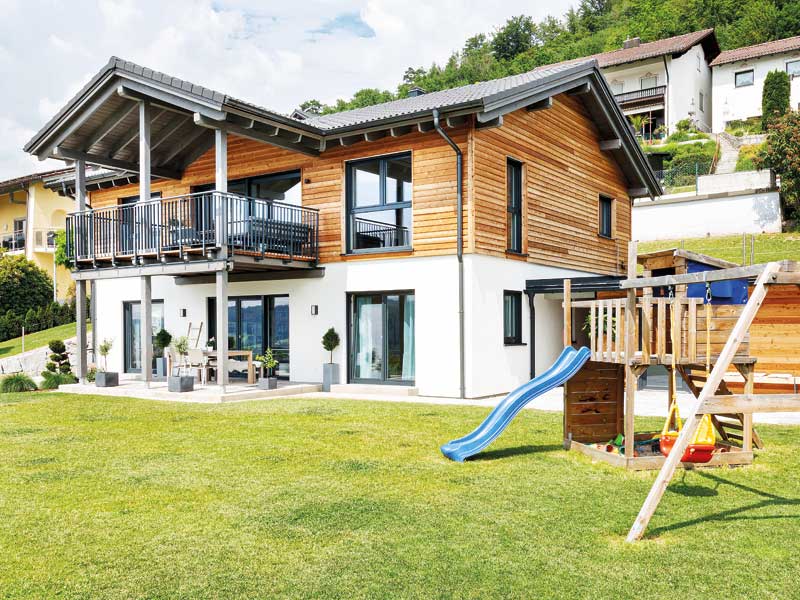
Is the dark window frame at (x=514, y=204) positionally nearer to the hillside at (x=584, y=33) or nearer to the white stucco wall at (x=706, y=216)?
the white stucco wall at (x=706, y=216)

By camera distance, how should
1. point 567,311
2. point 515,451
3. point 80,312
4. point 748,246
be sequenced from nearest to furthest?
point 567,311 < point 515,451 < point 80,312 < point 748,246

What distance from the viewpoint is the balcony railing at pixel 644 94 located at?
4600 centimetres

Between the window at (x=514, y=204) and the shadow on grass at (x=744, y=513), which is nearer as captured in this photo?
the shadow on grass at (x=744, y=513)

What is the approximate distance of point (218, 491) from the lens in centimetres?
605

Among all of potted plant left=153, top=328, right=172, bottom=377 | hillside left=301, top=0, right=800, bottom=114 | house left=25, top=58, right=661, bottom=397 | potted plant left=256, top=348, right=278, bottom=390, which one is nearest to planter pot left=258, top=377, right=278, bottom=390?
potted plant left=256, top=348, right=278, bottom=390

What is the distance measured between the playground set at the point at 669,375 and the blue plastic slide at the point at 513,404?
0.01 meters

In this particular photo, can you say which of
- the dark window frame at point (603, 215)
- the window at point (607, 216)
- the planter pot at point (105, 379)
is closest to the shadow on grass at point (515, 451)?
the planter pot at point (105, 379)

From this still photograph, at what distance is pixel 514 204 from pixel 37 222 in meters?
29.1

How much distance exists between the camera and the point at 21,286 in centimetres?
3112

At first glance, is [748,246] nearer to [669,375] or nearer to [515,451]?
[669,375]

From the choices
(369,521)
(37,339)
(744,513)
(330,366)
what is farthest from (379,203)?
(37,339)

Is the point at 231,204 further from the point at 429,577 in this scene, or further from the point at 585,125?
the point at 429,577

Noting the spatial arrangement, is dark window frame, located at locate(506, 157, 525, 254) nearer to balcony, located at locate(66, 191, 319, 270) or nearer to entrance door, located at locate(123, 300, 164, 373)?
balcony, located at locate(66, 191, 319, 270)

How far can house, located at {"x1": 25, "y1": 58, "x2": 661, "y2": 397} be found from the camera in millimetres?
13469
